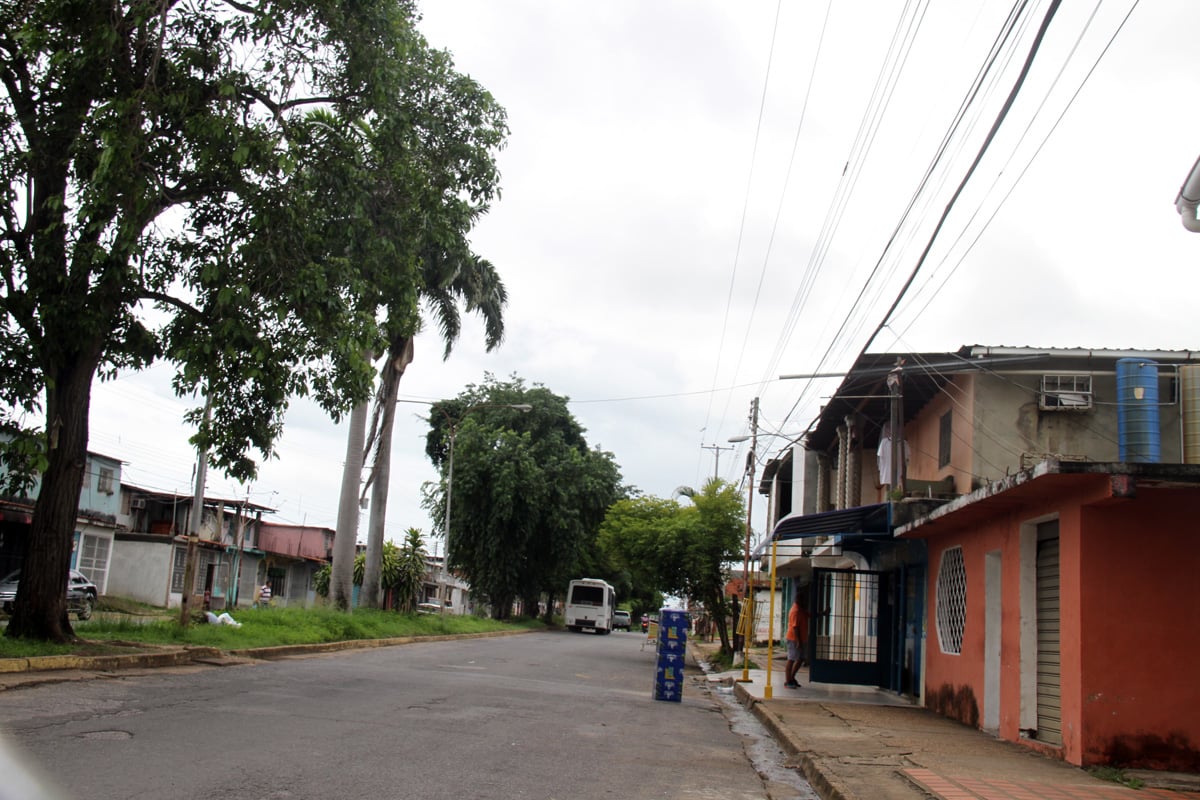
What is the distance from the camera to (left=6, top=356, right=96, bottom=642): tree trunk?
13.5 m

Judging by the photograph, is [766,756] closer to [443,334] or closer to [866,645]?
[866,645]

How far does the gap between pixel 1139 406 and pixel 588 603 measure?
43317 millimetres

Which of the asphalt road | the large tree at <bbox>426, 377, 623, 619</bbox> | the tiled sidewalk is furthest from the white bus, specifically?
the tiled sidewalk

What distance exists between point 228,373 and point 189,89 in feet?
11.8

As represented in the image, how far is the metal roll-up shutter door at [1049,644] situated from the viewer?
10.5 metres

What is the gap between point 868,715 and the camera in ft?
44.3

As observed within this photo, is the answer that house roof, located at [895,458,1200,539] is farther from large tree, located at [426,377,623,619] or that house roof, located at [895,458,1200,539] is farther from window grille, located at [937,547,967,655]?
large tree, located at [426,377,623,619]

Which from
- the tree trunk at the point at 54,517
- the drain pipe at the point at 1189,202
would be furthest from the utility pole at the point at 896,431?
the tree trunk at the point at 54,517

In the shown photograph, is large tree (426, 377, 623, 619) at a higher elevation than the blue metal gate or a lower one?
higher

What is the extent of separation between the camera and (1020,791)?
24.8 ft

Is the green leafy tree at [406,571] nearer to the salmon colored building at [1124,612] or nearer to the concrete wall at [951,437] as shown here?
the concrete wall at [951,437]

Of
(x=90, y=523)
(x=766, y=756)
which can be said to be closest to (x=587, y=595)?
(x=90, y=523)

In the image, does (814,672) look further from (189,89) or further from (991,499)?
(189,89)

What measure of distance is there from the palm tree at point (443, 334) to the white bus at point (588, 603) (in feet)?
82.3
